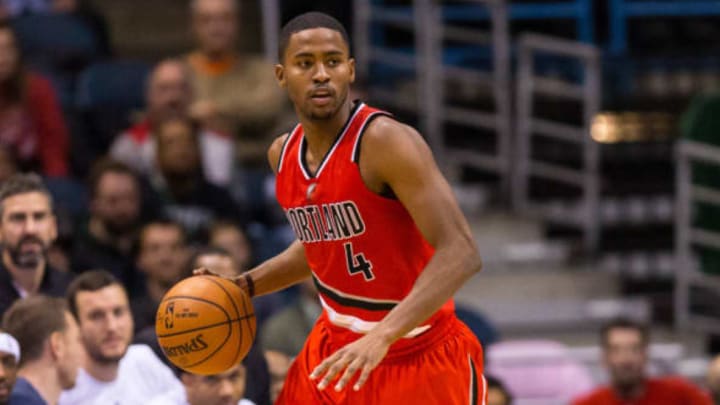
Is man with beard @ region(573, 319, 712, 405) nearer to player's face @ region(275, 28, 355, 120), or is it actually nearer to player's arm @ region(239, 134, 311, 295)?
player's arm @ region(239, 134, 311, 295)

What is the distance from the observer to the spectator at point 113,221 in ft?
27.0

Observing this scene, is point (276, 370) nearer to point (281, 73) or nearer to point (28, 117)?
point (281, 73)

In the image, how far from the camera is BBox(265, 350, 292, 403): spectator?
6785 mm

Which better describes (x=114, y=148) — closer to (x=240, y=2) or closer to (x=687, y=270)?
(x=240, y=2)

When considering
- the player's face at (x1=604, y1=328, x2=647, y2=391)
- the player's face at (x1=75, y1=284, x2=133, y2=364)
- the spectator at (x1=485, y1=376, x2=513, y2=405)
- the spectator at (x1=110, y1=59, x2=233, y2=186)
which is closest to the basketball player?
the player's face at (x1=75, y1=284, x2=133, y2=364)

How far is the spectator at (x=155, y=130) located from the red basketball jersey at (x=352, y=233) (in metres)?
4.01

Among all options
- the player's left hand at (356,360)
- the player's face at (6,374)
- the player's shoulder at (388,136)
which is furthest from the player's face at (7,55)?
the player's left hand at (356,360)

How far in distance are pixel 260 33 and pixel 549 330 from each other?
3.23 m

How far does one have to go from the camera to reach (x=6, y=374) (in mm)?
5422

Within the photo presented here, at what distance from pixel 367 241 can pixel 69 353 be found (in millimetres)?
1781

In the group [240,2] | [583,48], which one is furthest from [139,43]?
[583,48]

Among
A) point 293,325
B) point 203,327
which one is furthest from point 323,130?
point 293,325

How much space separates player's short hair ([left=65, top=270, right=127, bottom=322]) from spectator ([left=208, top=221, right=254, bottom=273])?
5.43 ft

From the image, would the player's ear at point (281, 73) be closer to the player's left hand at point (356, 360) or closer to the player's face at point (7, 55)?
the player's left hand at point (356, 360)
